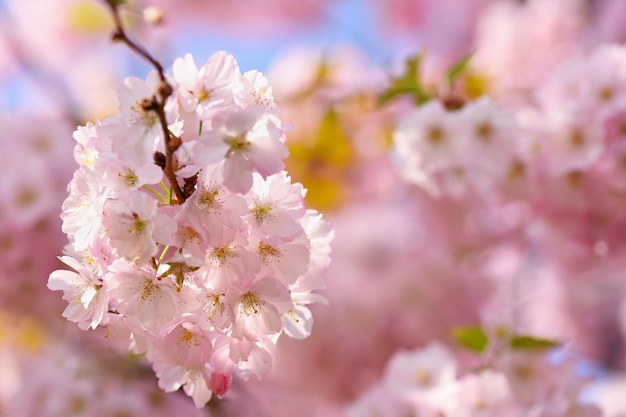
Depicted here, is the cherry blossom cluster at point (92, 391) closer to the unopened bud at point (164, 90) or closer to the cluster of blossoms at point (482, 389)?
the cluster of blossoms at point (482, 389)

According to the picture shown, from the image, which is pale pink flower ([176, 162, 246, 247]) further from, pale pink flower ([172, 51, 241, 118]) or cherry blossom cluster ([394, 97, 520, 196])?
cherry blossom cluster ([394, 97, 520, 196])

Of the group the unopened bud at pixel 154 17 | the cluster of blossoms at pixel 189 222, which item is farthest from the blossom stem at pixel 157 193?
the unopened bud at pixel 154 17

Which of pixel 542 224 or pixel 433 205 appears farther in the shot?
pixel 433 205

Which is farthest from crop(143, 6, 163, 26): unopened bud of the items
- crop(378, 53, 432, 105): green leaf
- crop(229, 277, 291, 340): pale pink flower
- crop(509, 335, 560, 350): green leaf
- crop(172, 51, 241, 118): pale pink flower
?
crop(509, 335, 560, 350): green leaf

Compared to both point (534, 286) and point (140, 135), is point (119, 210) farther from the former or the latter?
point (534, 286)

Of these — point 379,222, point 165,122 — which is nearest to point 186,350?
point 165,122

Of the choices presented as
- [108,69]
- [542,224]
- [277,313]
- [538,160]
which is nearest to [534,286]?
[542,224]

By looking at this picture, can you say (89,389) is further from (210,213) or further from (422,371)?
(210,213)
